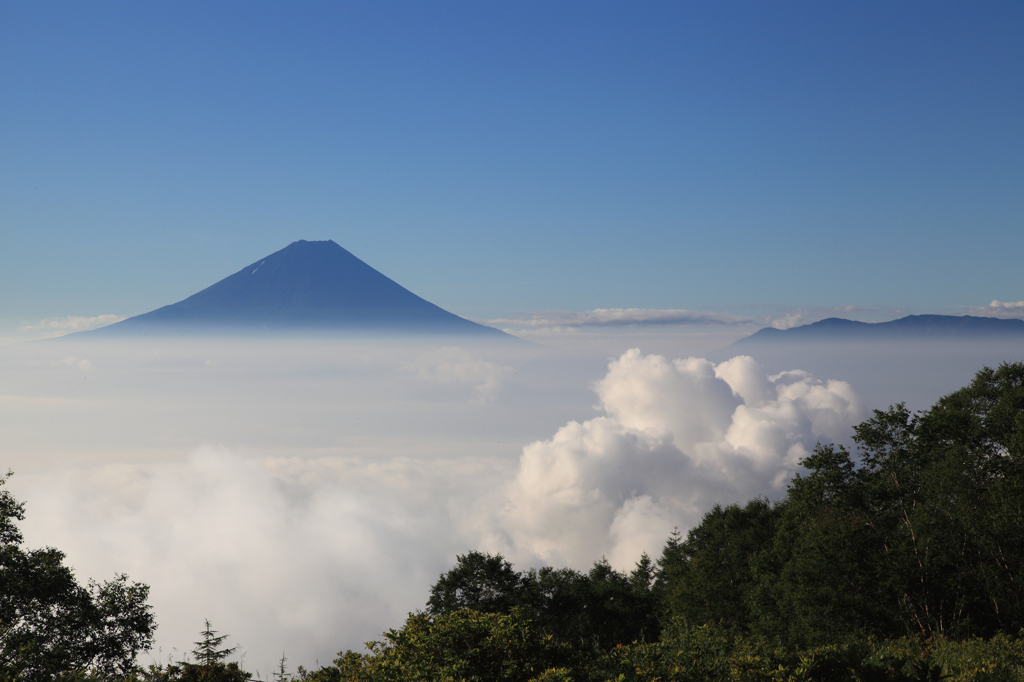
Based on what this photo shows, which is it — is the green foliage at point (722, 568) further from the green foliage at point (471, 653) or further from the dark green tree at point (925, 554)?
the green foliage at point (471, 653)

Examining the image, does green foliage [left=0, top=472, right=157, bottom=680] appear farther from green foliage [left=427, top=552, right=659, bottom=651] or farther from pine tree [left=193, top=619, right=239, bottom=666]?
green foliage [left=427, top=552, right=659, bottom=651]

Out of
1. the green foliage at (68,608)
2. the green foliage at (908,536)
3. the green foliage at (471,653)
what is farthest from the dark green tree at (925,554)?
the green foliage at (68,608)

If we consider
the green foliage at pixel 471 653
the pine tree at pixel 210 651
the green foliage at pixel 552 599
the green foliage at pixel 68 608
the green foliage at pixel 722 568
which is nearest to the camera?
the green foliage at pixel 471 653

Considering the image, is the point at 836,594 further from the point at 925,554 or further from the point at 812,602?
the point at 925,554

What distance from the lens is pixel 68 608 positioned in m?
26.8

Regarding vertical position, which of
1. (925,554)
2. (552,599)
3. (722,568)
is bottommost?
(552,599)

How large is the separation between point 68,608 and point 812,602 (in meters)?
28.5

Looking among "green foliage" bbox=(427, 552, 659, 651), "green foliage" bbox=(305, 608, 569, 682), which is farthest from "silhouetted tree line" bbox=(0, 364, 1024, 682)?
"green foliage" bbox=(427, 552, 659, 651)

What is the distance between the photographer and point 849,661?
12.3 meters

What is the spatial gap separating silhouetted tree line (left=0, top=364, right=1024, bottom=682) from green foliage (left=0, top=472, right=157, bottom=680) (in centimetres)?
6

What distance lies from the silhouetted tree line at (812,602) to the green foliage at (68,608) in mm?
59

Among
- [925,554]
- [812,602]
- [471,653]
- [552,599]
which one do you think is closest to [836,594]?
[812,602]

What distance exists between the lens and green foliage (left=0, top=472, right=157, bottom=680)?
2520cm

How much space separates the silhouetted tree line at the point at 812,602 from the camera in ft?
40.5
